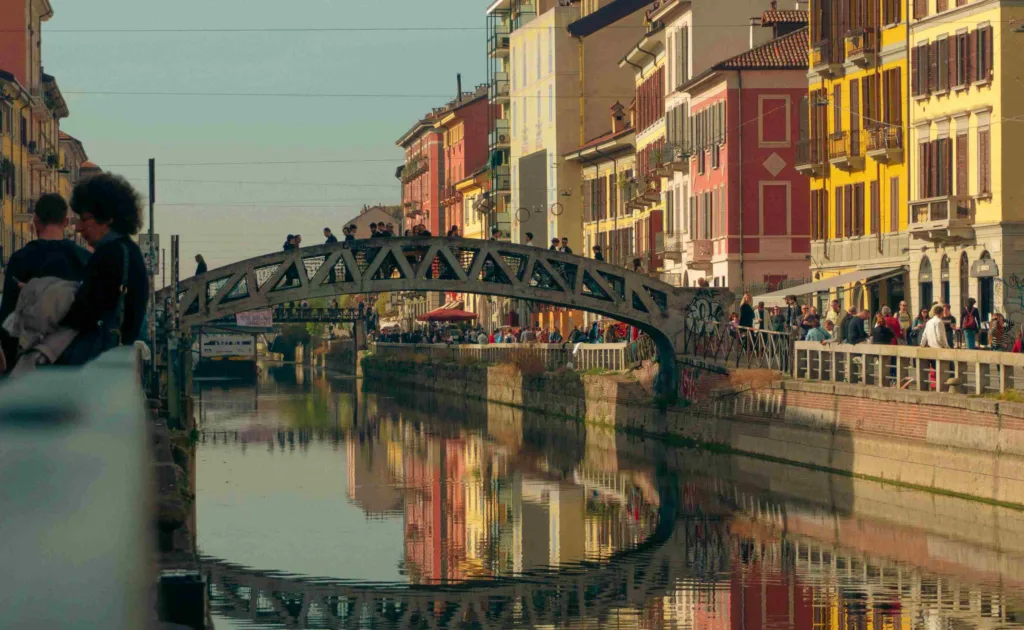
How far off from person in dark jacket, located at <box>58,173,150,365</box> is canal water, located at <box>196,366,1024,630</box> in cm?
1642

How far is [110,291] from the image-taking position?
4.48 meters

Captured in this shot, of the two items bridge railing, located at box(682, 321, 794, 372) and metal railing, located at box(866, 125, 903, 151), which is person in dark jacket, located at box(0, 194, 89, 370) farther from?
metal railing, located at box(866, 125, 903, 151)

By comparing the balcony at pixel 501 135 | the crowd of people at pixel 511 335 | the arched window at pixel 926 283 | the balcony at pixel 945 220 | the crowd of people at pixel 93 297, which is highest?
the balcony at pixel 501 135

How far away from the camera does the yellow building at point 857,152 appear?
47.1 m

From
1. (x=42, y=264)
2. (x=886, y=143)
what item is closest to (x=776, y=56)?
(x=886, y=143)

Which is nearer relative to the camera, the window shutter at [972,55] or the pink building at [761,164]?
the window shutter at [972,55]

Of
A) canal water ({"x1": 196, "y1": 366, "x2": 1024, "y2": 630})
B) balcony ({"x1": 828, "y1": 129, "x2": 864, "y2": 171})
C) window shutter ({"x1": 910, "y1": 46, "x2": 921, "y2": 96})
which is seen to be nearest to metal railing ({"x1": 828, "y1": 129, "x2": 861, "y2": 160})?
balcony ({"x1": 828, "y1": 129, "x2": 864, "y2": 171})

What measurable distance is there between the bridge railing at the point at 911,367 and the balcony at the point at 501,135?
64.5m

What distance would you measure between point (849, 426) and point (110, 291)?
2858 cm

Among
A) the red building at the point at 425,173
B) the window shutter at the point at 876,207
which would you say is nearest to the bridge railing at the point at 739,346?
the window shutter at the point at 876,207

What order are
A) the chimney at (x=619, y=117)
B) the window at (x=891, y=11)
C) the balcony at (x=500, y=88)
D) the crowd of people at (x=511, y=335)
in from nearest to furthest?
the window at (x=891, y=11) < the crowd of people at (x=511, y=335) < the chimney at (x=619, y=117) < the balcony at (x=500, y=88)

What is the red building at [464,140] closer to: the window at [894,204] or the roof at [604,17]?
the roof at [604,17]

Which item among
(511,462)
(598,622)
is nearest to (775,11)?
(511,462)

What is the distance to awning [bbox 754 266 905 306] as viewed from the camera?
4653 centimetres
